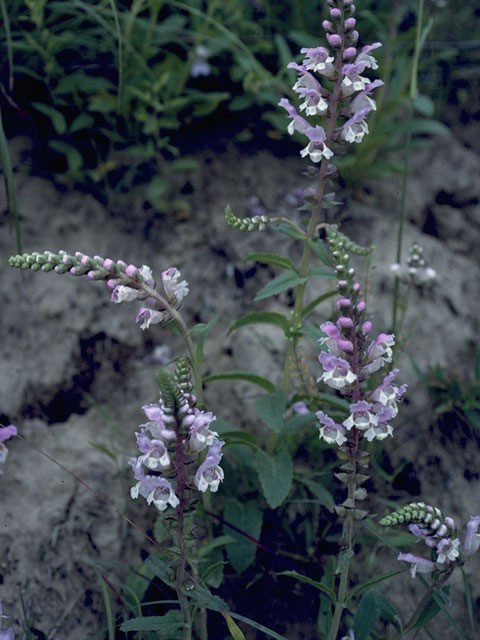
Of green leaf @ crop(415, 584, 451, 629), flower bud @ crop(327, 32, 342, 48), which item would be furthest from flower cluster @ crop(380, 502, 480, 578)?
flower bud @ crop(327, 32, 342, 48)

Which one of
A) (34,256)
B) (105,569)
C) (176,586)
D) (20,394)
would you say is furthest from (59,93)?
(176,586)

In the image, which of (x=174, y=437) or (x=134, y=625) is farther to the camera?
(x=134, y=625)

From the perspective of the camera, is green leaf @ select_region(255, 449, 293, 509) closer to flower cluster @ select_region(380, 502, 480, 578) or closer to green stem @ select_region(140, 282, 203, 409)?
green stem @ select_region(140, 282, 203, 409)

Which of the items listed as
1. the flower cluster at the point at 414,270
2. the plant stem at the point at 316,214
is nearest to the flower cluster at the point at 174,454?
the plant stem at the point at 316,214

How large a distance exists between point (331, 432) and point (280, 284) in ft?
2.22

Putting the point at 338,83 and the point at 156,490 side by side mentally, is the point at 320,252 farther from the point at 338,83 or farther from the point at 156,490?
the point at 156,490

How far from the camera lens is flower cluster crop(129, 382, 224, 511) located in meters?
1.89

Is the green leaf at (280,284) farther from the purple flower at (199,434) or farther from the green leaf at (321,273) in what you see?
the purple flower at (199,434)

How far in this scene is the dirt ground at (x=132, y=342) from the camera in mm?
2885

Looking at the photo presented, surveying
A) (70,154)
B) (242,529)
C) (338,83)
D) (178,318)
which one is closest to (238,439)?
(242,529)

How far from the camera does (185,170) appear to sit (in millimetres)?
4242

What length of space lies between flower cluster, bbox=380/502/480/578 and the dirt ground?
2.06 feet

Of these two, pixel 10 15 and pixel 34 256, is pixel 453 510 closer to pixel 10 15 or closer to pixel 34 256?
pixel 34 256

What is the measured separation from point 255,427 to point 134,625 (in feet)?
4.49
